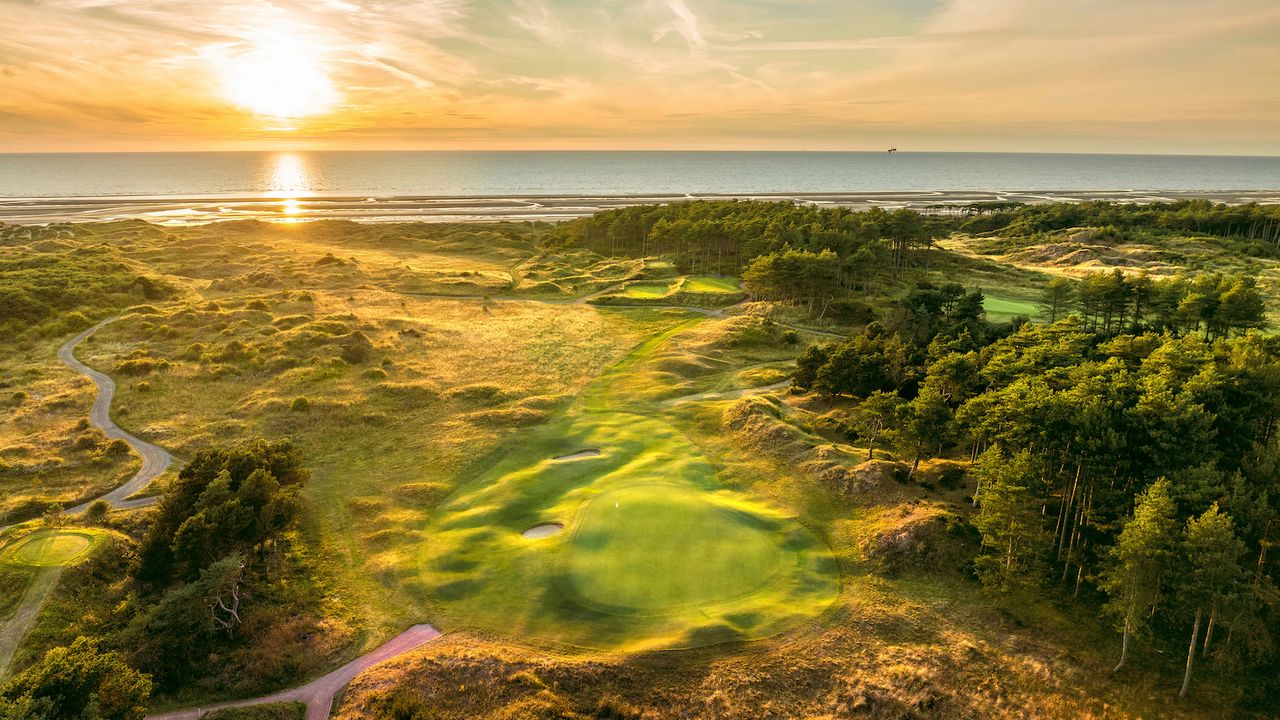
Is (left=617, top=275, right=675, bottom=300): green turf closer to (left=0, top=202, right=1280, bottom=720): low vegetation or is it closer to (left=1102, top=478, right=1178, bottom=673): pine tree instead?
(left=0, top=202, right=1280, bottom=720): low vegetation

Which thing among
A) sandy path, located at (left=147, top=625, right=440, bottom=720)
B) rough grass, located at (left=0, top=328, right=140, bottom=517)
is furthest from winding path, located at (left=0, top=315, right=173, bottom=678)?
sandy path, located at (left=147, top=625, right=440, bottom=720)

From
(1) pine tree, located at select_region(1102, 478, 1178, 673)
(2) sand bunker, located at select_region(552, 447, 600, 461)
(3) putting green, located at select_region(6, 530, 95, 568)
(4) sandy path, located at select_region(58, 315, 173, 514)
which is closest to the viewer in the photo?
(1) pine tree, located at select_region(1102, 478, 1178, 673)

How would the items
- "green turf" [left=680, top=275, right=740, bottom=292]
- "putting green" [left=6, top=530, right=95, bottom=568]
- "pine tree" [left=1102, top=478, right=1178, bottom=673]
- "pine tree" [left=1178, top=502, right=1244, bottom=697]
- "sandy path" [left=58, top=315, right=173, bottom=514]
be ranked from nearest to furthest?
"pine tree" [left=1178, top=502, right=1244, bottom=697], "pine tree" [left=1102, top=478, right=1178, bottom=673], "putting green" [left=6, top=530, right=95, bottom=568], "sandy path" [left=58, top=315, right=173, bottom=514], "green turf" [left=680, top=275, right=740, bottom=292]

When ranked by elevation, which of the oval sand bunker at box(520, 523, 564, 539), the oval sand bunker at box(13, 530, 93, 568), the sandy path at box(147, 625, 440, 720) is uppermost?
the oval sand bunker at box(13, 530, 93, 568)

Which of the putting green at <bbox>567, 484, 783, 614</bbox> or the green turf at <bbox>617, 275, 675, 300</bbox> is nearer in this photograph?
the putting green at <bbox>567, 484, 783, 614</bbox>

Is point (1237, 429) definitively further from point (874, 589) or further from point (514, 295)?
point (514, 295)
